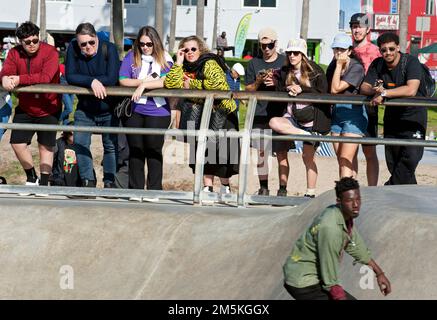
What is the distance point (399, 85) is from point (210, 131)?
199 centimetres

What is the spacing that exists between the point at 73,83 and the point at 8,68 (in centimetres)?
75

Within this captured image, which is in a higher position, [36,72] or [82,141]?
[36,72]

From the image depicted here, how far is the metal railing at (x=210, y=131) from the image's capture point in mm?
9234

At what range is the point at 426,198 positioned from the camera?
8.70m

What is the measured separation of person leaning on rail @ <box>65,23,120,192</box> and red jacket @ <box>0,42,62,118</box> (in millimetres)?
196

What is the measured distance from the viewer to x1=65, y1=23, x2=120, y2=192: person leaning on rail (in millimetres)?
9898

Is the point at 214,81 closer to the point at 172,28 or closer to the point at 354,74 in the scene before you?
the point at 354,74

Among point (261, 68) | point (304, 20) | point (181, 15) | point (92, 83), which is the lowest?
point (92, 83)

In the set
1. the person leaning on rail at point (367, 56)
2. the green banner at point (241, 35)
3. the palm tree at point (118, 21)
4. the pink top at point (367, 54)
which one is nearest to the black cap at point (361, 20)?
the person leaning on rail at point (367, 56)

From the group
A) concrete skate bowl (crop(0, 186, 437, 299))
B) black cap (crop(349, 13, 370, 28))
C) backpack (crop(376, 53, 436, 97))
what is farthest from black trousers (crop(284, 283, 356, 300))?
black cap (crop(349, 13, 370, 28))

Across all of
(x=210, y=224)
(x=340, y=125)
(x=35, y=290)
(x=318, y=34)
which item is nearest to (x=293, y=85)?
(x=340, y=125)

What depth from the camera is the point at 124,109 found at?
10047 millimetres

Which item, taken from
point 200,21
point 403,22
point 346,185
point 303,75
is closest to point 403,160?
point 303,75
